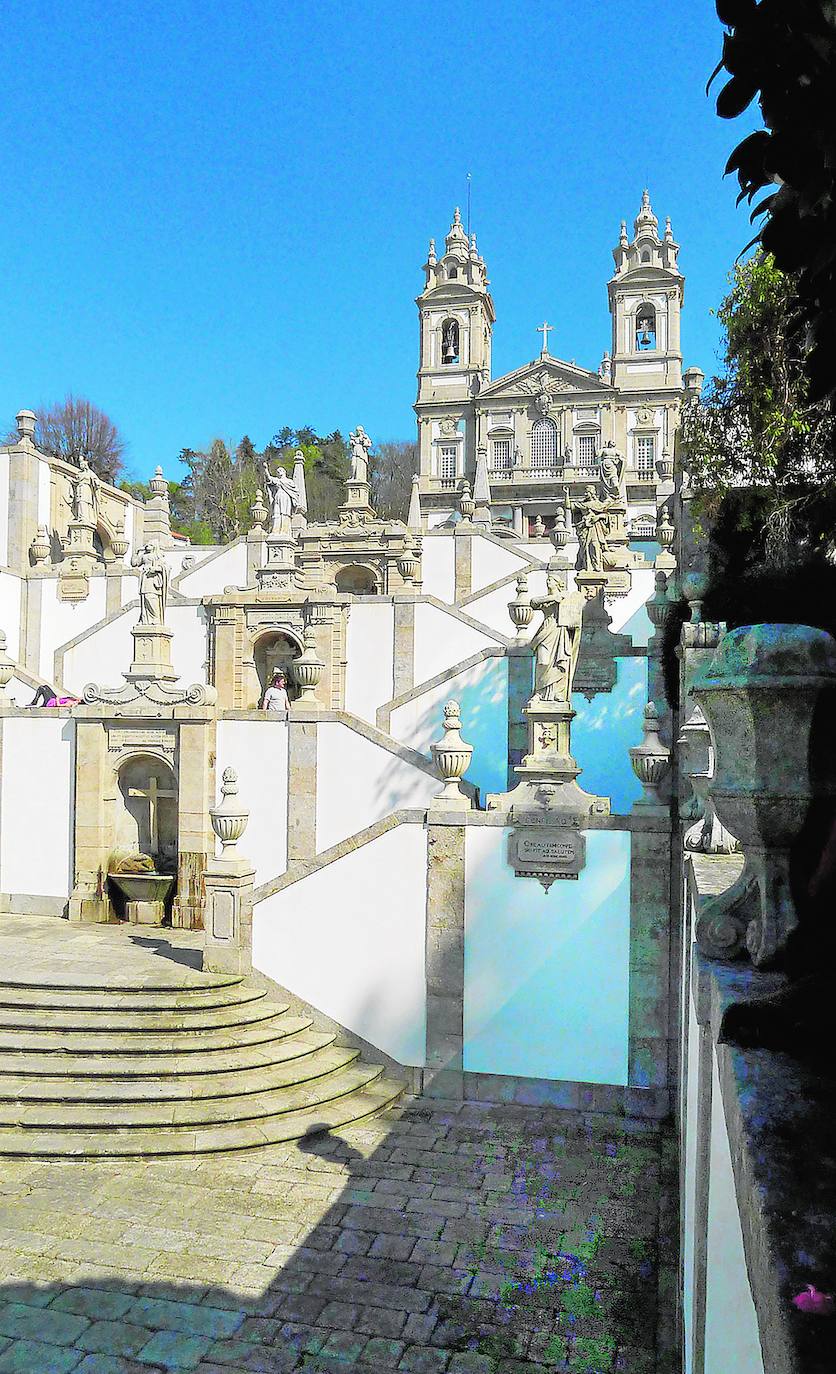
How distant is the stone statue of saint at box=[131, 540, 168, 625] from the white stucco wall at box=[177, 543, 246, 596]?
30.1 feet

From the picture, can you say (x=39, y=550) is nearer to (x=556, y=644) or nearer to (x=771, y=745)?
(x=556, y=644)

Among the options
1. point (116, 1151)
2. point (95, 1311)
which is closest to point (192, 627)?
point (116, 1151)

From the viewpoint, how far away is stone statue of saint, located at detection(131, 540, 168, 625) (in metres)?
15.3

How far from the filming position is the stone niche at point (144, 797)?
13906 millimetres

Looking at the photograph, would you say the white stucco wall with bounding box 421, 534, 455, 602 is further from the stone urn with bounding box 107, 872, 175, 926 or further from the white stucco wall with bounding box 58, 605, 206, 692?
the stone urn with bounding box 107, 872, 175, 926

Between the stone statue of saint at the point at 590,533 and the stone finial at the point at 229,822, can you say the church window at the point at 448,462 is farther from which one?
the stone finial at the point at 229,822

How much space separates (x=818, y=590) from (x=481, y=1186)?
23.7 feet

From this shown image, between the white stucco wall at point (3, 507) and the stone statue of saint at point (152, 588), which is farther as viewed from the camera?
the white stucco wall at point (3, 507)

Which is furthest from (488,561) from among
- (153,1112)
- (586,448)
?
(586,448)

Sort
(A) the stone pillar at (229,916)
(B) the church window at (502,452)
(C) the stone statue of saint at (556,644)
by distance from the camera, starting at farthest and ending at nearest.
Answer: (B) the church window at (502,452) < (C) the stone statue of saint at (556,644) < (A) the stone pillar at (229,916)

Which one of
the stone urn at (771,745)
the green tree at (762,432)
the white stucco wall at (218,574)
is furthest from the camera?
the white stucco wall at (218,574)

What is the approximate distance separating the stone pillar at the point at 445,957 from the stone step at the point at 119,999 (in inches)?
83.3

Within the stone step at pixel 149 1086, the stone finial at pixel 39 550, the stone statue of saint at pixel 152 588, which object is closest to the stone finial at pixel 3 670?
the stone statue of saint at pixel 152 588

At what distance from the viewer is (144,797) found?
14688 millimetres
